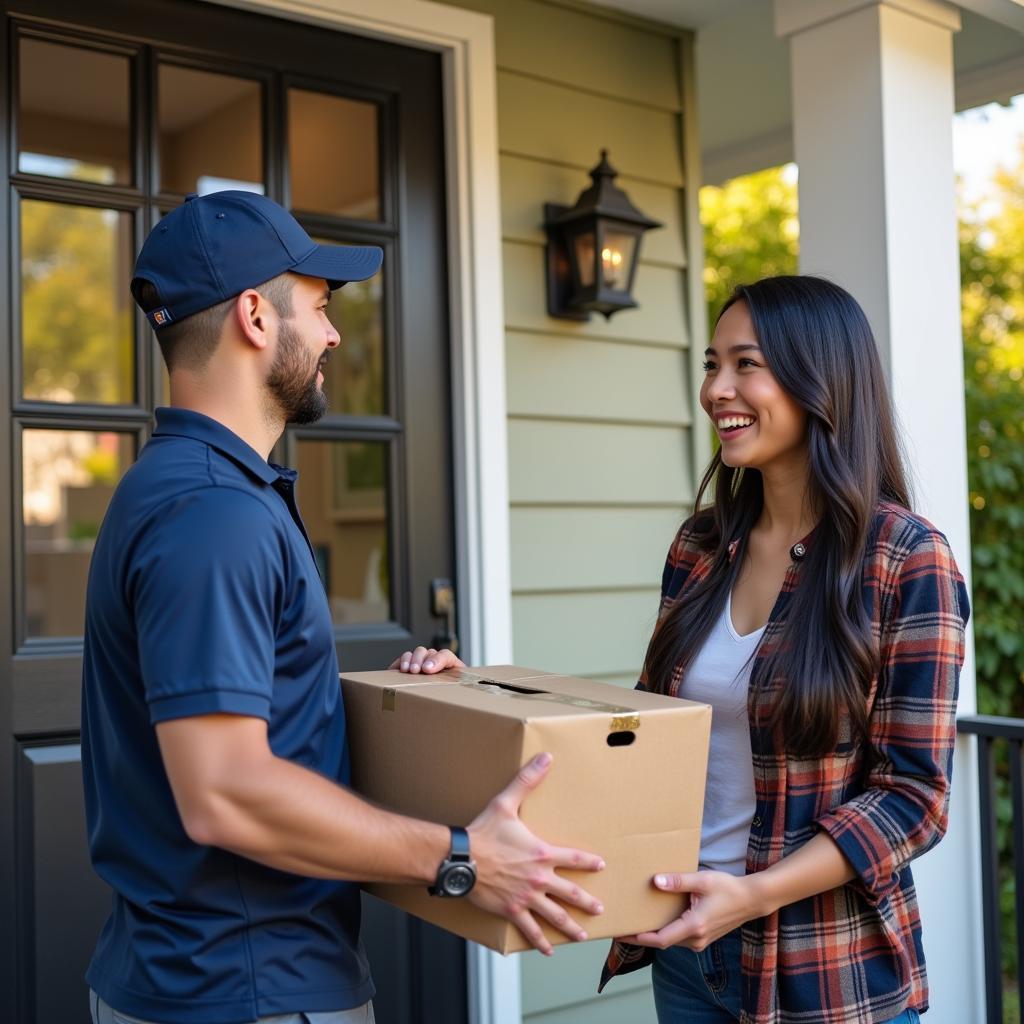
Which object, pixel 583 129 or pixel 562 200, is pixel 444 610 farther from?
pixel 583 129

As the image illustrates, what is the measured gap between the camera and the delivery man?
1.18 m

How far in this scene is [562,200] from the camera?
9.73 ft

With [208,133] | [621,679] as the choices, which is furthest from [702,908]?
[208,133]

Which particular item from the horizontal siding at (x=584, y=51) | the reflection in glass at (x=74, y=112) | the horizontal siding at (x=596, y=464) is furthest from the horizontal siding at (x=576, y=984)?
the reflection in glass at (x=74, y=112)

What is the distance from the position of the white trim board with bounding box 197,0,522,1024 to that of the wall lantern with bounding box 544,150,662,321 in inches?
7.1

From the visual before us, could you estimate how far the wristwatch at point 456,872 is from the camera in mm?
1245

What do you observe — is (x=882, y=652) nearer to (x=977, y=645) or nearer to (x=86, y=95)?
(x=977, y=645)

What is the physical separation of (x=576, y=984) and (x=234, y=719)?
2001 mm

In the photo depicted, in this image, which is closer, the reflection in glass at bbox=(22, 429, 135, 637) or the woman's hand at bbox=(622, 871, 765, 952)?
the woman's hand at bbox=(622, 871, 765, 952)

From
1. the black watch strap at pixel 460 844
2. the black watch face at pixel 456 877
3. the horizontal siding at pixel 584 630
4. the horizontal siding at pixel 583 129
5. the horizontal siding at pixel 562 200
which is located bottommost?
the black watch face at pixel 456 877

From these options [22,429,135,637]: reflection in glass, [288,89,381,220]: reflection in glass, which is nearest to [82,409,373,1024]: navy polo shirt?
[288,89,381,220]: reflection in glass

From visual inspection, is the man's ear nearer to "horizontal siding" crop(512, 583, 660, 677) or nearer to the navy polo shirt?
the navy polo shirt

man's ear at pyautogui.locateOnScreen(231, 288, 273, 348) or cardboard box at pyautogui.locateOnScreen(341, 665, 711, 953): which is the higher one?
man's ear at pyautogui.locateOnScreen(231, 288, 273, 348)

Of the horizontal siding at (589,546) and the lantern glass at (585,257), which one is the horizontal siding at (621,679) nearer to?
the horizontal siding at (589,546)
